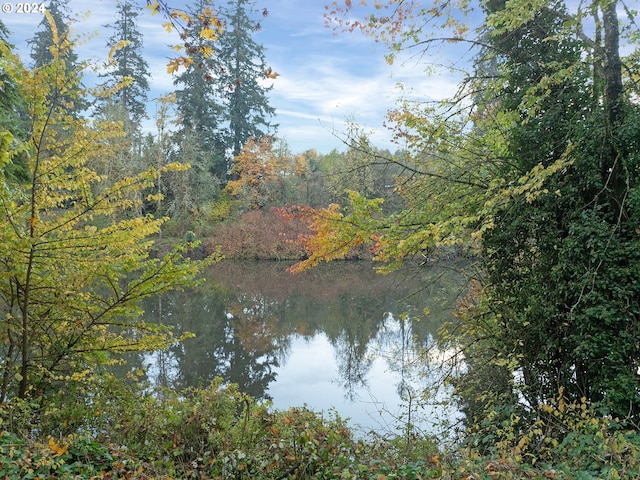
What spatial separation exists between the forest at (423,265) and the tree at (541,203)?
0.03 metres

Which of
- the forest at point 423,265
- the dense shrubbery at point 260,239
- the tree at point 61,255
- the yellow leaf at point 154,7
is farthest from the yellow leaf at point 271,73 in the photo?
the dense shrubbery at point 260,239

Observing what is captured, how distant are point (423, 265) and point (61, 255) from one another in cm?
474

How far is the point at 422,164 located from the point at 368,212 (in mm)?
1592

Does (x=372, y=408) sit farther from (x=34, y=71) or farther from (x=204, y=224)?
(x=204, y=224)

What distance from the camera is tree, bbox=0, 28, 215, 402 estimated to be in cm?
373

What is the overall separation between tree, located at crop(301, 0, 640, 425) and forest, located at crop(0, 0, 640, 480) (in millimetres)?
26

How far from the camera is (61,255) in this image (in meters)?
3.85

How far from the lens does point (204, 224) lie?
2692 cm

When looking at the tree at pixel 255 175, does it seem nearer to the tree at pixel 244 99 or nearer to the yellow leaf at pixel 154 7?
the tree at pixel 244 99

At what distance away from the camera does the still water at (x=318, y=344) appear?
755 cm

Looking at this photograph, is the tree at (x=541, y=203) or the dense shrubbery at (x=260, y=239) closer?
the tree at (x=541, y=203)

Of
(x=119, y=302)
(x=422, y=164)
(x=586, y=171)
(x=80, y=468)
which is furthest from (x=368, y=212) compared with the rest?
(x=80, y=468)

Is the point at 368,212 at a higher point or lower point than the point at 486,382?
higher

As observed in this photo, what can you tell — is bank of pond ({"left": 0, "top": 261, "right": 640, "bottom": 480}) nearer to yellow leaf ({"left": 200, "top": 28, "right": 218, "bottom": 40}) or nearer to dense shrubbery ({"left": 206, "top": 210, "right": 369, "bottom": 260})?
yellow leaf ({"left": 200, "top": 28, "right": 218, "bottom": 40})
